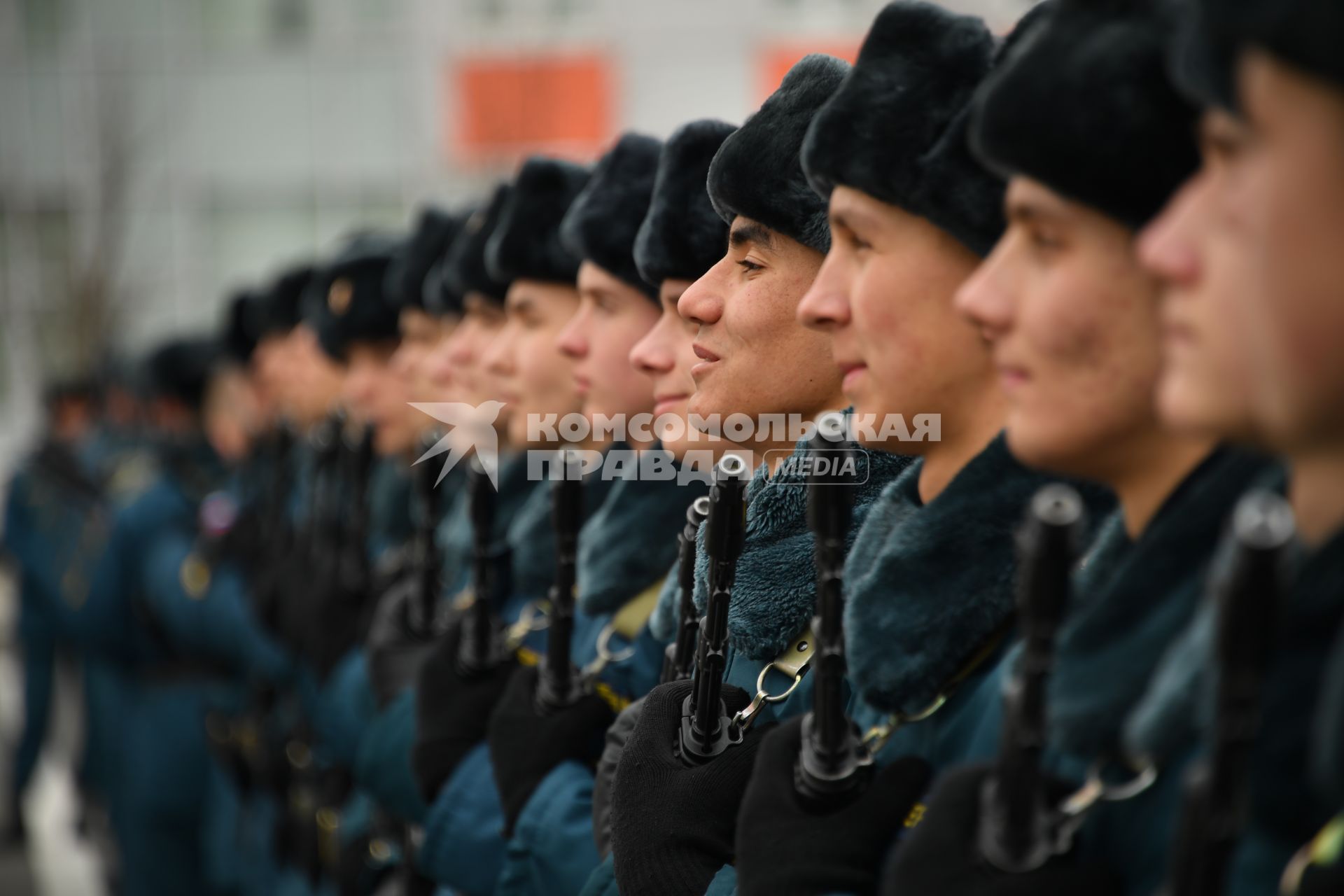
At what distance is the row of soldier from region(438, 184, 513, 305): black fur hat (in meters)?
0.02

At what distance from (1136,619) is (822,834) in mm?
516

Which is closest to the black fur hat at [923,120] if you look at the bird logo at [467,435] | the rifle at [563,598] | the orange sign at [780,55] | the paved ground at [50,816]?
the rifle at [563,598]

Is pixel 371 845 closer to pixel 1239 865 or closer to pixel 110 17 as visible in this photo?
pixel 1239 865

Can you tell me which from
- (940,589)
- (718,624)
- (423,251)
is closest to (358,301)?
(423,251)

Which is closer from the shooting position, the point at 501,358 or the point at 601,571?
the point at 601,571

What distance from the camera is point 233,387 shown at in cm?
782

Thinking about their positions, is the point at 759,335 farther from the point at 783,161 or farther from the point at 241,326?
the point at 241,326

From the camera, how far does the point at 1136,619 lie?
1.53m

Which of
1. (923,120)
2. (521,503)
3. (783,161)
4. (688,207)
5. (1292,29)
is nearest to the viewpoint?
(1292,29)

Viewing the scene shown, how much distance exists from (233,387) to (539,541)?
4664 mm

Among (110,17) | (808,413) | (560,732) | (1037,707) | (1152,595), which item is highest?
(1152,595)

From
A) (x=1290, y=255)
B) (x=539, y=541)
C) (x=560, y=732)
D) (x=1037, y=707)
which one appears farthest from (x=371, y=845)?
(x=1290, y=255)

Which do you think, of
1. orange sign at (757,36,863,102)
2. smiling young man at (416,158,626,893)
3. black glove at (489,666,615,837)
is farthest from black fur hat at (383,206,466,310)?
orange sign at (757,36,863,102)

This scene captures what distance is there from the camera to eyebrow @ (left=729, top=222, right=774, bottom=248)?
2.53 metres
